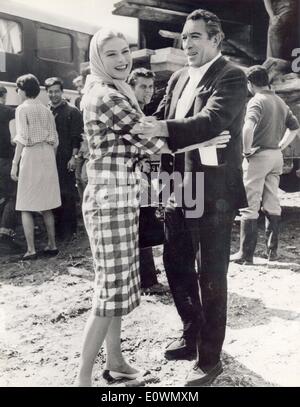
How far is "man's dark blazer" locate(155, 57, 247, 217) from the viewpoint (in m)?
2.04

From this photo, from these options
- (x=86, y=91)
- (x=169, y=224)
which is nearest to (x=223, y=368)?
(x=169, y=224)

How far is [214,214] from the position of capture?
2.20 meters

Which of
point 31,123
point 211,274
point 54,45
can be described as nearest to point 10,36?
point 54,45

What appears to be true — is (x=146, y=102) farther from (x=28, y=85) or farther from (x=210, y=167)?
(x=210, y=167)

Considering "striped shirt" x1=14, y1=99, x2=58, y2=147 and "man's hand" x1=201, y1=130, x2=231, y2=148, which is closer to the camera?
"man's hand" x1=201, y1=130, x2=231, y2=148

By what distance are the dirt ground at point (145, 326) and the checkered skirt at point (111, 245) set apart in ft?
1.82

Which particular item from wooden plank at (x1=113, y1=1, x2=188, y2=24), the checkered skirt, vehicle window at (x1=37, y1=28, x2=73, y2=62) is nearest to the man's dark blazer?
the checkered skirt

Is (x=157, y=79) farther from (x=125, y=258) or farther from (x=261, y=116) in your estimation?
(x=125, y=258)

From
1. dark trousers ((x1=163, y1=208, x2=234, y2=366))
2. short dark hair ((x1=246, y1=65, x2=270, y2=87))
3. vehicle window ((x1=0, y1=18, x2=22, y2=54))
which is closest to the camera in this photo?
dark trousers ((x1=163, y1=208, x2=234, y2=366))

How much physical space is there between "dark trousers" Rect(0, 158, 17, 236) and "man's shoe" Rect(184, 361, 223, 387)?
3511mm

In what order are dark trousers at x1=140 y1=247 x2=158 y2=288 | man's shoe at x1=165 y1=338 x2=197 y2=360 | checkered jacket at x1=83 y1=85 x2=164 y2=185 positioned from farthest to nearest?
dark trousers at x1=140 y1=247 x2=158 y2=288 < man's shoe at x1=165 y1=338 x2=197 y2=360 < checkered jacket at x1=83 y1=85 x2=164 y2=185

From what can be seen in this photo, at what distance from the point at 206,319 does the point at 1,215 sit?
13.1 feet

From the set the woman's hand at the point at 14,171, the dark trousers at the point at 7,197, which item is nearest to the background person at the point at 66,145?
the dark trousers at the point at 7,197

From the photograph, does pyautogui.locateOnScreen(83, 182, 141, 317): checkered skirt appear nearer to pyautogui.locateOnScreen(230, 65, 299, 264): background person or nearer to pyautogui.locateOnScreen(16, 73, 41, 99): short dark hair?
pyautogui.locateOnScreen(230, 65, 299, 264): background person
